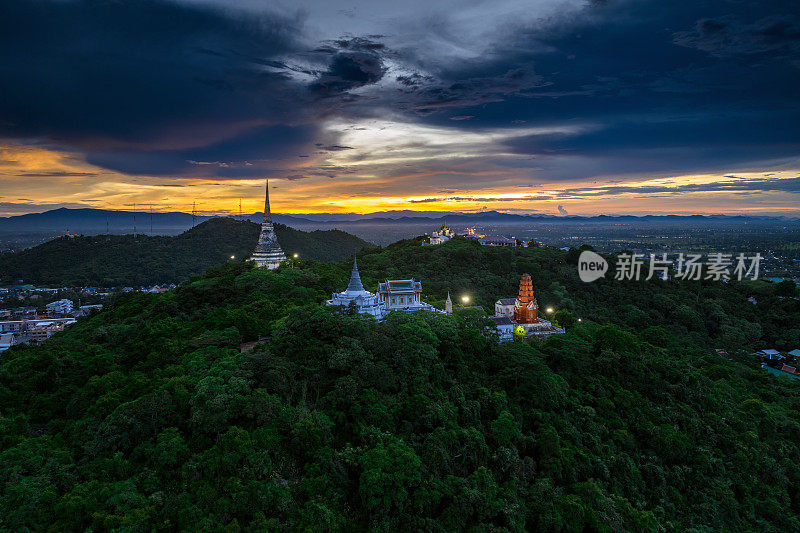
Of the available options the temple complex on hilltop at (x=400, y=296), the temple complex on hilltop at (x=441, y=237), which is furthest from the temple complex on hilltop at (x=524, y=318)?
the temple complex on hilltop at (x=441, y=237)

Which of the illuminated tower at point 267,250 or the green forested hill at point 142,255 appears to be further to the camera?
the green forested hill at point 142,255

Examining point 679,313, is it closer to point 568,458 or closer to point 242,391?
point 568,458

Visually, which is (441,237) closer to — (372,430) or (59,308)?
(59,308)

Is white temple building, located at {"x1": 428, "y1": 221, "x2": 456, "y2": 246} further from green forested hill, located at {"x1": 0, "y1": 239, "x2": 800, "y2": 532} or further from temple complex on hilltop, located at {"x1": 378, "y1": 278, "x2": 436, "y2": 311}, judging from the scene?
green forested hill, located at {"x1": 0, "y1": 239, "x2": 800, "y2": 532}

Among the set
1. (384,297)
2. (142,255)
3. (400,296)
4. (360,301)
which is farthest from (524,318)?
(142,255)

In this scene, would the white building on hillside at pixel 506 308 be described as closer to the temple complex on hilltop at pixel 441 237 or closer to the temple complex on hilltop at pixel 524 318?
the temple complex on hilltop at pixel 524 318

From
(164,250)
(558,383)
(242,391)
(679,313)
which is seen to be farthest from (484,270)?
(164,250)
